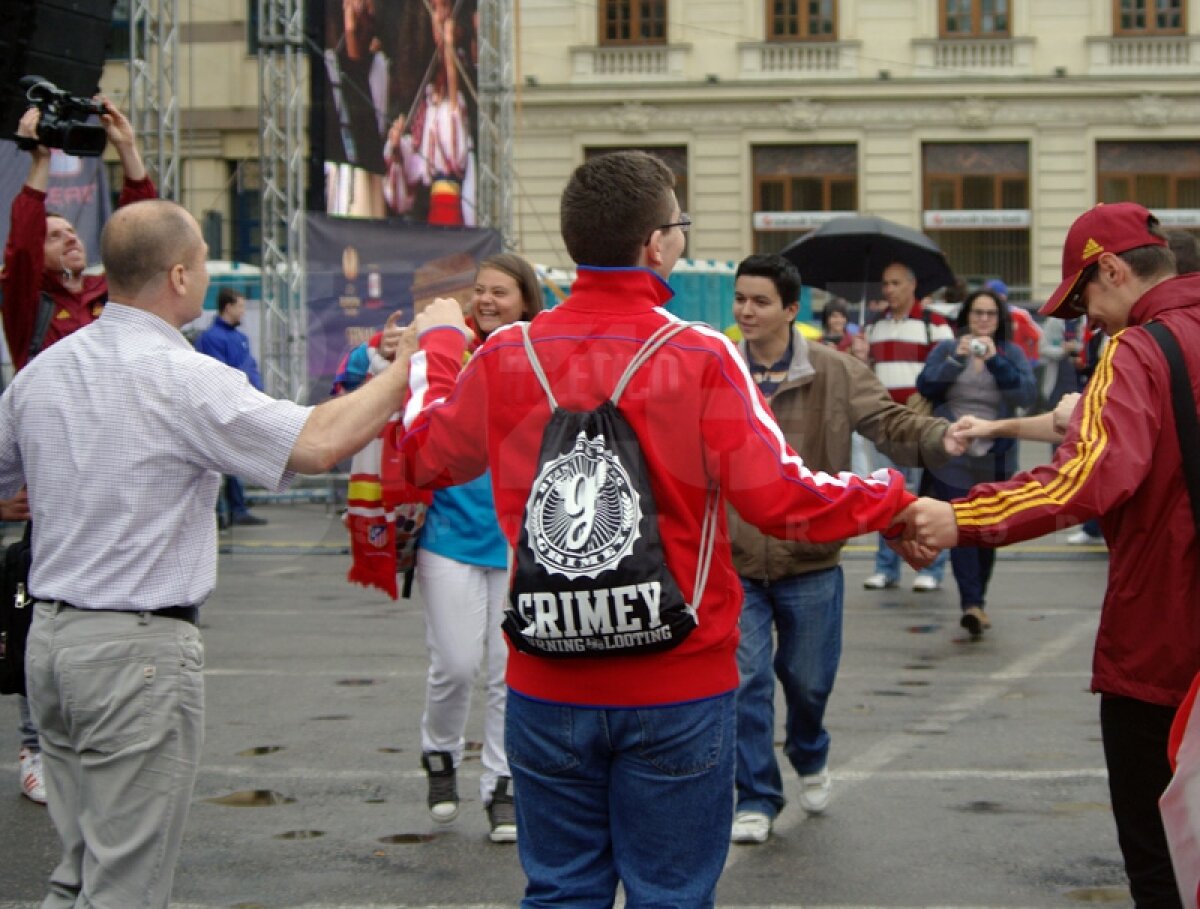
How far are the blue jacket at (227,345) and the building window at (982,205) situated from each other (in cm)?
2102

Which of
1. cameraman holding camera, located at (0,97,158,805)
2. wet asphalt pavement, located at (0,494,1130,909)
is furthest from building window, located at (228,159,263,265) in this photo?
cameraman holding camera, located at (0,97,158,805)

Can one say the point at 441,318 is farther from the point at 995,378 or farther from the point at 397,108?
the point at 397,108

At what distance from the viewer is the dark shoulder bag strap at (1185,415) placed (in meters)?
3.88

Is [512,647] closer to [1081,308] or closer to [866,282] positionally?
[1081,308]

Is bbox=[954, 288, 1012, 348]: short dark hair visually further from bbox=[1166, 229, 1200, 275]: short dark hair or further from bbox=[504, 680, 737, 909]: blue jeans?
bbox=[504, 680, 737, 909]: blue jeans

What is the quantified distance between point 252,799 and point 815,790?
6.89ft

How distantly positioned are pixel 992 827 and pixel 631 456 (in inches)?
129

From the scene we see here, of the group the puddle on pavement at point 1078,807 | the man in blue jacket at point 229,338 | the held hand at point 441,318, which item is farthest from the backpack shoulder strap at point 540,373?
the man in blue jacket at point 229,338

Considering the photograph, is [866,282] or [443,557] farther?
[866,282]

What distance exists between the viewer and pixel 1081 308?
4.30m

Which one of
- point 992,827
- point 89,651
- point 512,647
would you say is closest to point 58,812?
point 89,651

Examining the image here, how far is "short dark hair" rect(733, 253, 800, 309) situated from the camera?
6.07 meters

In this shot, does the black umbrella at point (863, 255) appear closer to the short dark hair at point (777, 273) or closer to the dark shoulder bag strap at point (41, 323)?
the short dark hair at point (777, 273)

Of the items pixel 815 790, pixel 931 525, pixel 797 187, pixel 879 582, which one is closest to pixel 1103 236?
pixel 931 525
